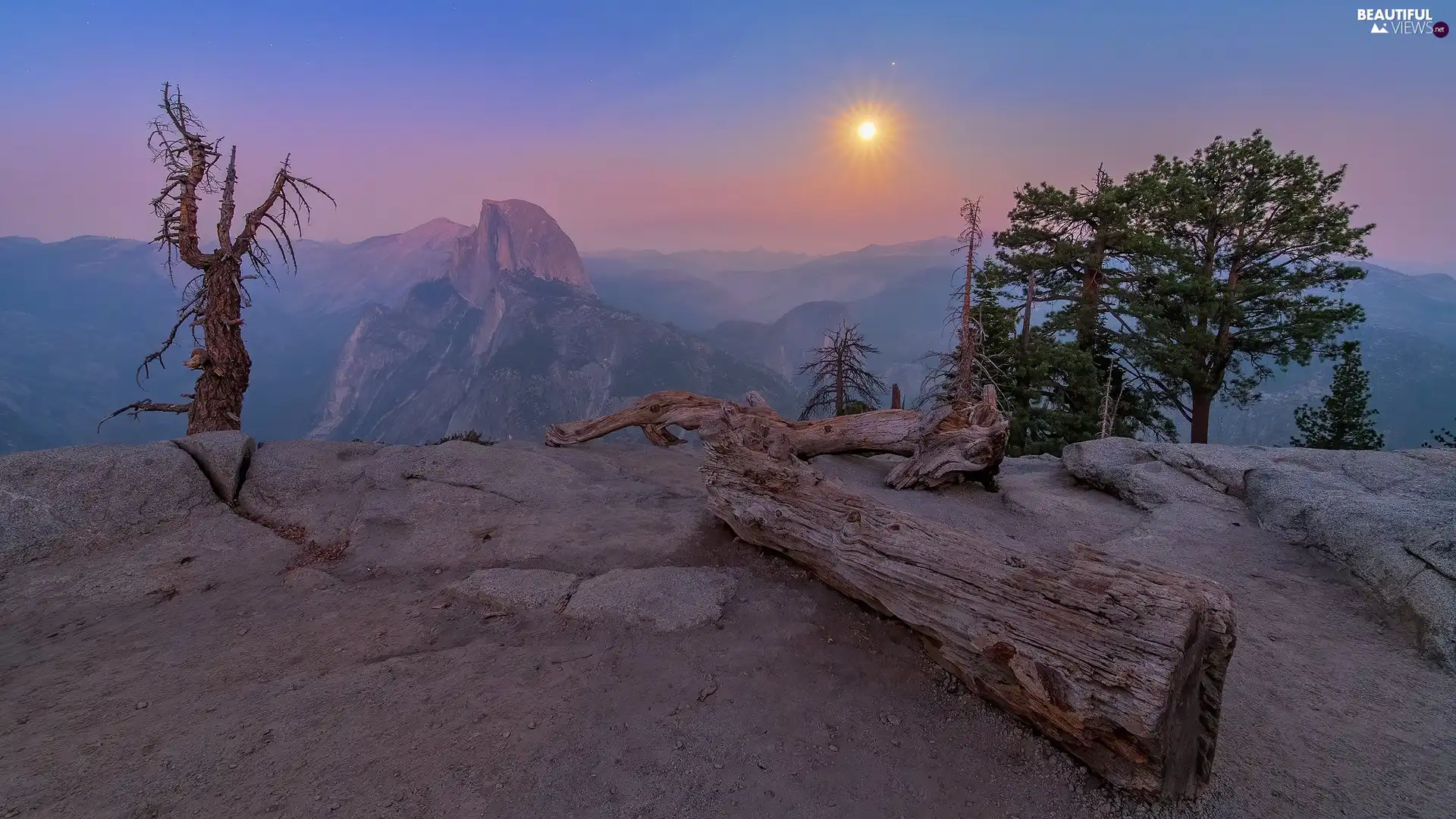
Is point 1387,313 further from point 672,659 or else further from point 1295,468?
point 672,659

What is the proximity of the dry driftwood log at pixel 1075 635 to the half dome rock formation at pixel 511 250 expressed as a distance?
165 metres

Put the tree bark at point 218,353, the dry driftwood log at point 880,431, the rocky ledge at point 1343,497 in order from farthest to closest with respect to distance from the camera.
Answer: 1. the tree bark at point 218,353
2. the dry driftwood log at point 880,431
3. the rocky ledge at point 1343,497

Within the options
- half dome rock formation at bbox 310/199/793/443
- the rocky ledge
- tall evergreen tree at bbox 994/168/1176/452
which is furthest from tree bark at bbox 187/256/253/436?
half dome rock formation at bbox 310/199/793/443

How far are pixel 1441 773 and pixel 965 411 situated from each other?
8.59 m

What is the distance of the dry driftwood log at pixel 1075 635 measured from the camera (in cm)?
402

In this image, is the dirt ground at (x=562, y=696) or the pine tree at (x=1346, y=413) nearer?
the dirt ground at (x=562, y=696)

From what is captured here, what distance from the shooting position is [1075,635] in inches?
174

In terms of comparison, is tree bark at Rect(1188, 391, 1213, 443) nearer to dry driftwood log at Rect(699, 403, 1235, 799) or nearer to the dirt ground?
the dirt ground

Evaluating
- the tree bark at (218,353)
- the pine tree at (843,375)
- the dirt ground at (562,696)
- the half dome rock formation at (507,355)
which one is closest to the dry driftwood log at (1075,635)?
the dirt ground at (562,696)

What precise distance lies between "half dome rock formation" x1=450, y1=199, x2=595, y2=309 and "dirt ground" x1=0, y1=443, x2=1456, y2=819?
161259mm

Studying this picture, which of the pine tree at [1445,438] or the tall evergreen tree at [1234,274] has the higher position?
the tall evergreen tree at [1234,274]

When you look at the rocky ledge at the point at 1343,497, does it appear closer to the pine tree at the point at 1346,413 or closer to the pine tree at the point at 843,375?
the pine tree at the point at 843,375

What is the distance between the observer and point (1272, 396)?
79750 millimetres

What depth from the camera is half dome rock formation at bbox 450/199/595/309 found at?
163875mm
